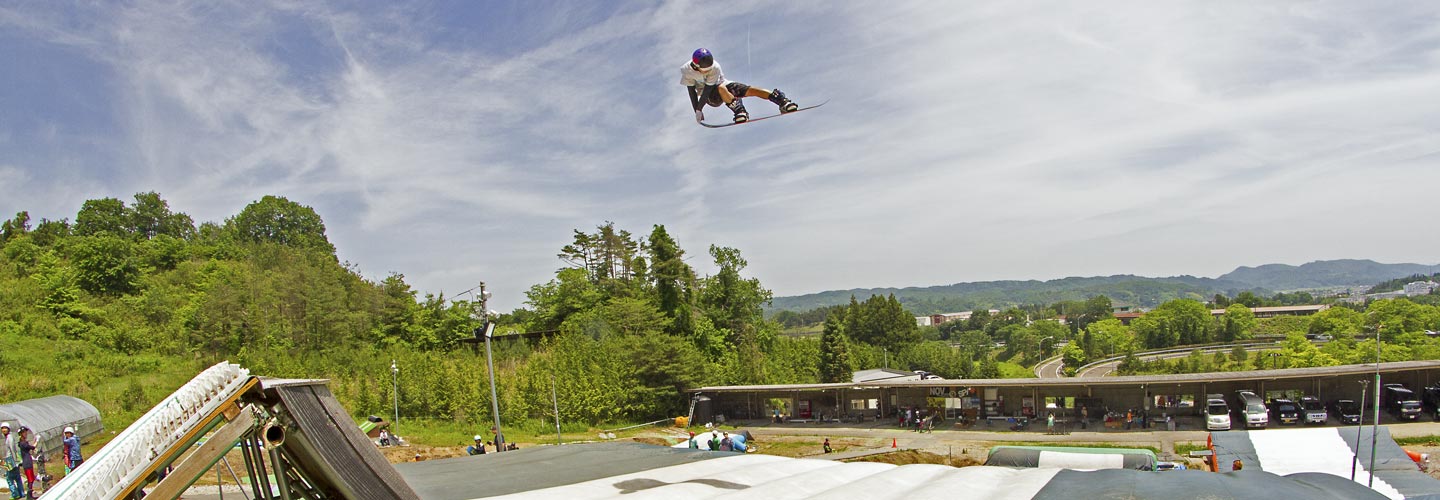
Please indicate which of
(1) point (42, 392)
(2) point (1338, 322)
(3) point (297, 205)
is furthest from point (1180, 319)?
(1) point (42, 392)

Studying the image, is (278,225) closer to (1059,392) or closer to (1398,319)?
(1059,392)

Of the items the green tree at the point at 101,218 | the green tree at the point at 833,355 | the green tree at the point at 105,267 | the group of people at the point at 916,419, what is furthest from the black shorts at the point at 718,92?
the green tree at the point at 101,218

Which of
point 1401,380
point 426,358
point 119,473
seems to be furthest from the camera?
point 426,358

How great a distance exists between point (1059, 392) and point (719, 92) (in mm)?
23549

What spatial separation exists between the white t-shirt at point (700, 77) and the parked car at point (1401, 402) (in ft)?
87.3

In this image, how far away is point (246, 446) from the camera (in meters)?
5.46

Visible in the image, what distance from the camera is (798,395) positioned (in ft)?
102

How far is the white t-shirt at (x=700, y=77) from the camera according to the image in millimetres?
Answer: 7316

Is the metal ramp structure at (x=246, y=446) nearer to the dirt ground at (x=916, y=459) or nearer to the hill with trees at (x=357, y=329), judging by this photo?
the dirt ground at (x=916, y=459)

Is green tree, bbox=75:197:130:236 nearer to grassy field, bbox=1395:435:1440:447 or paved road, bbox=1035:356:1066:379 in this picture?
grassy field, bbox=1395:435:1440:447

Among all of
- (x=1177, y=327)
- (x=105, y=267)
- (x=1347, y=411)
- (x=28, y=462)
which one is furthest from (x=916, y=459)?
(x=1177, y=327)

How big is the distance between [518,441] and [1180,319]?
97.5 meters

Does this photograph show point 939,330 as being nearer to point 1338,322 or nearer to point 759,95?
point 1338,322

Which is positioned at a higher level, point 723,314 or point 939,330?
point 723,314
